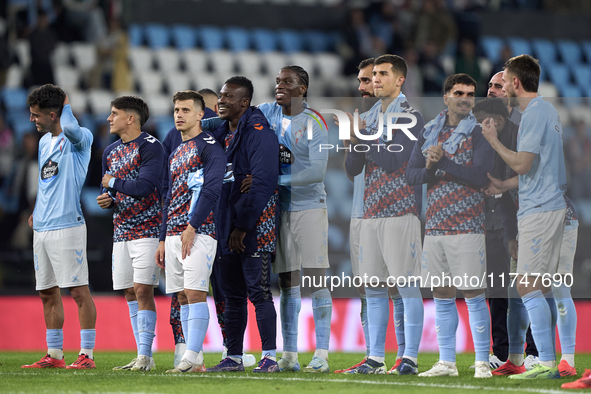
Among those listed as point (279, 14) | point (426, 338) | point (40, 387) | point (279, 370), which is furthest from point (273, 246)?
Answer: point (279, 14)

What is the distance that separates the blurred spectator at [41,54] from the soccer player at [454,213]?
8.73m

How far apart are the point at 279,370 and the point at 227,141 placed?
195 centimetres

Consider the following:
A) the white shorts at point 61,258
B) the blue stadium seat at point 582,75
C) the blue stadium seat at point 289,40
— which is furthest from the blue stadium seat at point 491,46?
the white shorts at point 61,258

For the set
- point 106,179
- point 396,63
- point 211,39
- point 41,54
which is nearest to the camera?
point 396,63

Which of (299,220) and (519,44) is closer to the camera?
(299,220)

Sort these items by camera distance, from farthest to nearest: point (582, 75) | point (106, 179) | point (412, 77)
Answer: point (582, 75) → point (412, 77) → point (106, 179)

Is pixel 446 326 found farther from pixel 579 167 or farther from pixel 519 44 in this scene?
pixel 519 44

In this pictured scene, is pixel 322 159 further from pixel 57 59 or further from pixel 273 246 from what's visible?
pixel 57 59

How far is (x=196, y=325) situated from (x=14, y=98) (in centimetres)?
865

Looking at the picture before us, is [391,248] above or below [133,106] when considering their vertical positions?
below

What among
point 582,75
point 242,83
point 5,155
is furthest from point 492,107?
point 582,75

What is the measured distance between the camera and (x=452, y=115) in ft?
21.4

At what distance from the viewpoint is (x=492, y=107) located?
6.73 m

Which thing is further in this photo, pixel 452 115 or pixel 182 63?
pixel 182 63
